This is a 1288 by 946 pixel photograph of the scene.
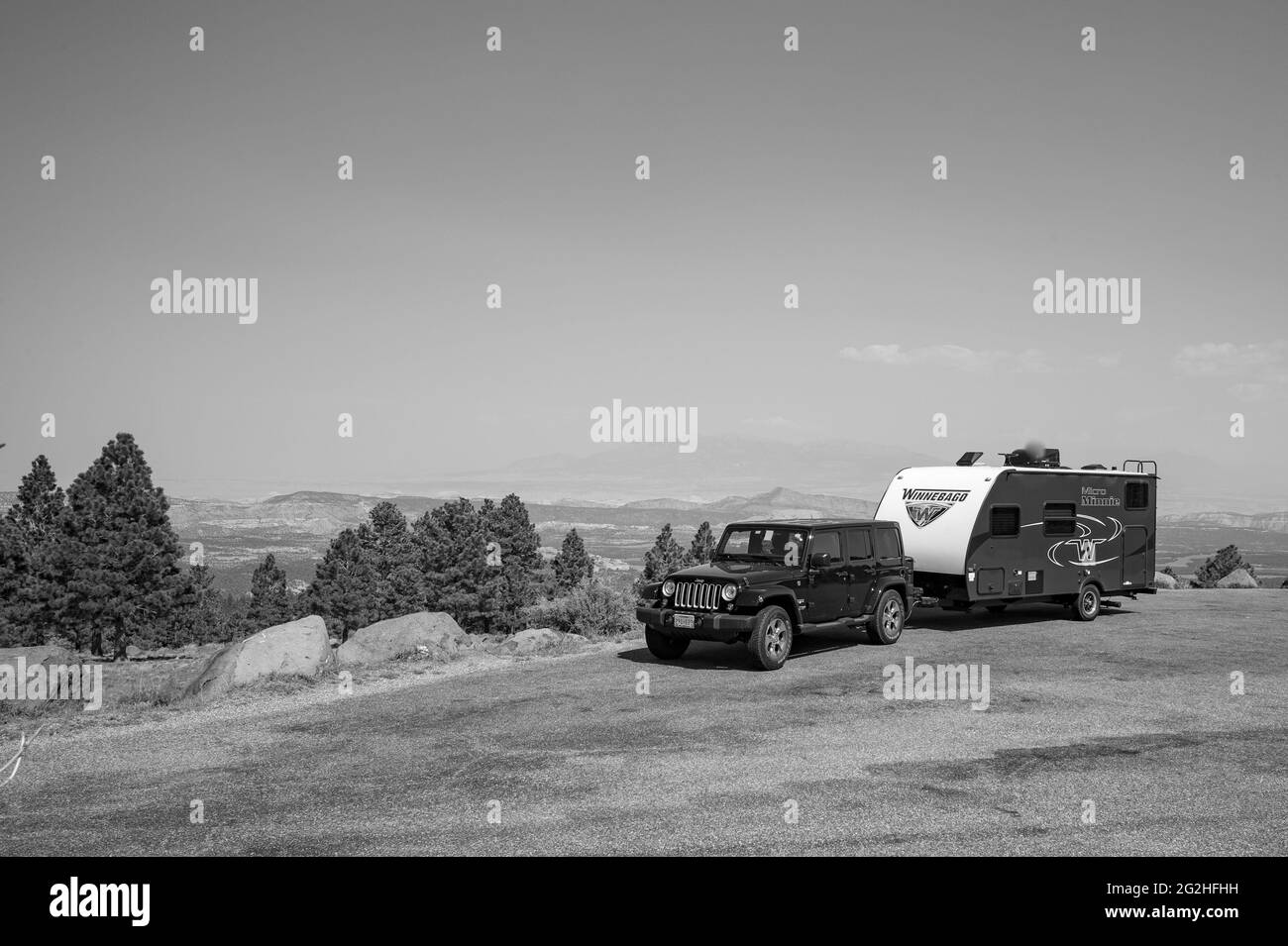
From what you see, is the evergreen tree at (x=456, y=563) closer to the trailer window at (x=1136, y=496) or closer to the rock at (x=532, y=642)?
the rock at (x=532, y=642)

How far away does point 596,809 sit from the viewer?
7.66m

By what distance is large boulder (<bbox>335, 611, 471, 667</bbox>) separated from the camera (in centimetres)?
1673

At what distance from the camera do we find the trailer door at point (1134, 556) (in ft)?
72.4

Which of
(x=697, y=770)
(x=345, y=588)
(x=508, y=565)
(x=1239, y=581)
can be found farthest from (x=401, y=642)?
(x=345, y=588)

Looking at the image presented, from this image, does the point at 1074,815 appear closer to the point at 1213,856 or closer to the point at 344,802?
the point at 1213,856

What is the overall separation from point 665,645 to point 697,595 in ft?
5.15

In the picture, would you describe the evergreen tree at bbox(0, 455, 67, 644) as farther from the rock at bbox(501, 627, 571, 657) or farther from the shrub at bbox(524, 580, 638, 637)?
the rock at bbox(501, 627, 571, 657)

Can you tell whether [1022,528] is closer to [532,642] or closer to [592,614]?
[592,614]

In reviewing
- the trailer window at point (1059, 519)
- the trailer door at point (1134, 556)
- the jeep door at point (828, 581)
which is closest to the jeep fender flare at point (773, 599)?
the jeep door at point (828, 581)

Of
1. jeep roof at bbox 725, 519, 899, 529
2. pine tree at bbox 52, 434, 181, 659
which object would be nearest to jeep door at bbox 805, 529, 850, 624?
jeep roof at bbox 725, 519, 899, 529
